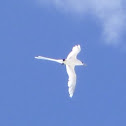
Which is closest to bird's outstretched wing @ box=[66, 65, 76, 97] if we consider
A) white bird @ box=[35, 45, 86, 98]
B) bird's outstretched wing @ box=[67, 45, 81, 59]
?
white bird @ box=[35, 45, 86, 98]

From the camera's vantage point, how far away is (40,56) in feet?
85.0

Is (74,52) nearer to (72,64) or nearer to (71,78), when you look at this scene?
(72,64)

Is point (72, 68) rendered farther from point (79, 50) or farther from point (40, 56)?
point (40, 56)

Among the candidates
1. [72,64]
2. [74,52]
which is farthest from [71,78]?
[74,52]

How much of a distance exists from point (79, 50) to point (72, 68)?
1.87 m

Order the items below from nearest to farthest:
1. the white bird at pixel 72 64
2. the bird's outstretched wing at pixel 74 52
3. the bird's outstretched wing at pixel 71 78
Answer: the white bird at pixel 72 64, the bird's outstretched wing at pixel 71 78, the bird's outstretched wing at pixel 74 52

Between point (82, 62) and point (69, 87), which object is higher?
point (82, 62)

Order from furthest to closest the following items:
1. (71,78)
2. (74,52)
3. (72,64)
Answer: (71,78) → (74,52) → (72,64)

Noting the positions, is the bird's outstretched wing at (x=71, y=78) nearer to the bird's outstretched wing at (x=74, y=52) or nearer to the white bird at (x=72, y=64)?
the white bird at (x=72, y=64)

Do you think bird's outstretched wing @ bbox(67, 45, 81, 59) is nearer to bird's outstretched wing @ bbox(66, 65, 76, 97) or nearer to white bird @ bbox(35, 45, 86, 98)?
white bird @ bbox(35, 45, 86, 98)

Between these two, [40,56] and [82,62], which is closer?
[40,56]

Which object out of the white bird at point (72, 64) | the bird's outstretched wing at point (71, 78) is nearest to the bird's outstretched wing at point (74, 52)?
the white bird at point (72, 64)

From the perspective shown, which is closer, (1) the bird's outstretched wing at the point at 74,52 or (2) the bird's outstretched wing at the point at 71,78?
(2) the bird's outstretched wing at the point at 71,78

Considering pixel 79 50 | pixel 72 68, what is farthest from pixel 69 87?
pixel 79 50
